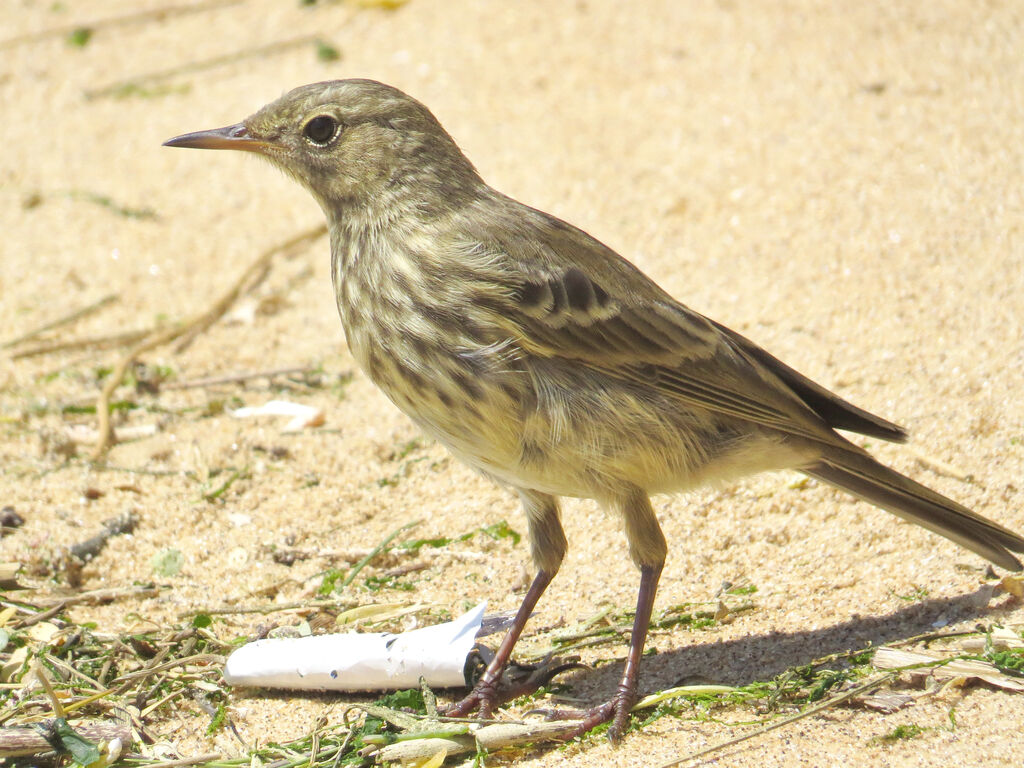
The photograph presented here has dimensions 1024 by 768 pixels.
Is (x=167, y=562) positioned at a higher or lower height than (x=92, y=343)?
lower

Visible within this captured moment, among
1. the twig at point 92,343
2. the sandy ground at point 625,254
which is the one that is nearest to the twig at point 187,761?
the sandy ground at point 625,254

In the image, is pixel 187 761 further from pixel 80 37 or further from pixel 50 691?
pixel 80 37

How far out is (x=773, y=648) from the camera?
14.6ft

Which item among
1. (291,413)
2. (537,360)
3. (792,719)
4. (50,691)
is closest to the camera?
(792,719)

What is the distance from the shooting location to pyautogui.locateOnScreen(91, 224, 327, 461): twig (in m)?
6.10

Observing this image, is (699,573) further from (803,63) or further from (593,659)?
(803,63)

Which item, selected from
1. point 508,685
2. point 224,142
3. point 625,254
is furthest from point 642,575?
point 625,254

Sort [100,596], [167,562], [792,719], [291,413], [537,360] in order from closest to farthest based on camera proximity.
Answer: [792,719] → [537,360] → [100,596] → [167,562] → [291,413]

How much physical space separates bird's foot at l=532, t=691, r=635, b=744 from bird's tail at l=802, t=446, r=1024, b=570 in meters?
1.21

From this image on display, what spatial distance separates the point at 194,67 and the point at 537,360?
21.4ft

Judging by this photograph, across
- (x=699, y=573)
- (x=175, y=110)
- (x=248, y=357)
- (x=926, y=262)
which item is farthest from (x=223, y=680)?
(x=175, y=110)

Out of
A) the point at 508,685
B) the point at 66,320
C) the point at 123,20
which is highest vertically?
the point at 123,20

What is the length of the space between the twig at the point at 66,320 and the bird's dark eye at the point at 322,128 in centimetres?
302

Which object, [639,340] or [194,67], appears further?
[194,67]
